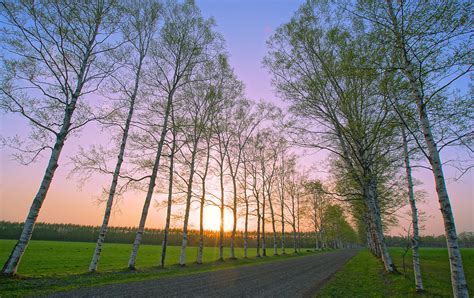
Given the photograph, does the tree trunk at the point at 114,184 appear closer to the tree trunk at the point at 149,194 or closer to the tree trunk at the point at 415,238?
the tree trunk at the point at 149,194

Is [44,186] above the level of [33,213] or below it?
above

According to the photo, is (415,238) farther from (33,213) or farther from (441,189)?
(33,213)

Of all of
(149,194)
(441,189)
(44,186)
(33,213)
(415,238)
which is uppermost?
(149,194)

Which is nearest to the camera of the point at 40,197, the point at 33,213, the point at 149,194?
the point at 33,213

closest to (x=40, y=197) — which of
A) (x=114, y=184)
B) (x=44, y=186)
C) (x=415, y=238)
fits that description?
(x=44, y=186)

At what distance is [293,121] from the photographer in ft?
47.4

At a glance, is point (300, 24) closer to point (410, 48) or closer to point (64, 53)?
point (410, 48)

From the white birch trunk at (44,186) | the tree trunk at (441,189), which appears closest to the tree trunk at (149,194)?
the white birch trunk at (44,186)

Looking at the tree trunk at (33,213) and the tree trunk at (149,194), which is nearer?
the tree trunk at (33,213)

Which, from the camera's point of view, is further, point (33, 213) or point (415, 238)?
point (415, 238)

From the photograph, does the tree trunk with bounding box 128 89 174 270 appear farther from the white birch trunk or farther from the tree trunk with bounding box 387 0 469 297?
the tree trunk with bounding box 387 0 469 297

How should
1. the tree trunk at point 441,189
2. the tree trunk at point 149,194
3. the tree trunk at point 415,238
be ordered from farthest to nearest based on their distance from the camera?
the tree trunk at point 149,194, the tree trunk at point 415,238, the tree trunk at point 441,189

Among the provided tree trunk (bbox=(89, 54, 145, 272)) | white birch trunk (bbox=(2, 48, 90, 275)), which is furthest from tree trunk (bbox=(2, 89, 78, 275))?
tree trunk (bbox=(89, 54, 145, 272))

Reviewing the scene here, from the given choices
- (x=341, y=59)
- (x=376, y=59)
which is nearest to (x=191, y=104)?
(x=341, y=59)
